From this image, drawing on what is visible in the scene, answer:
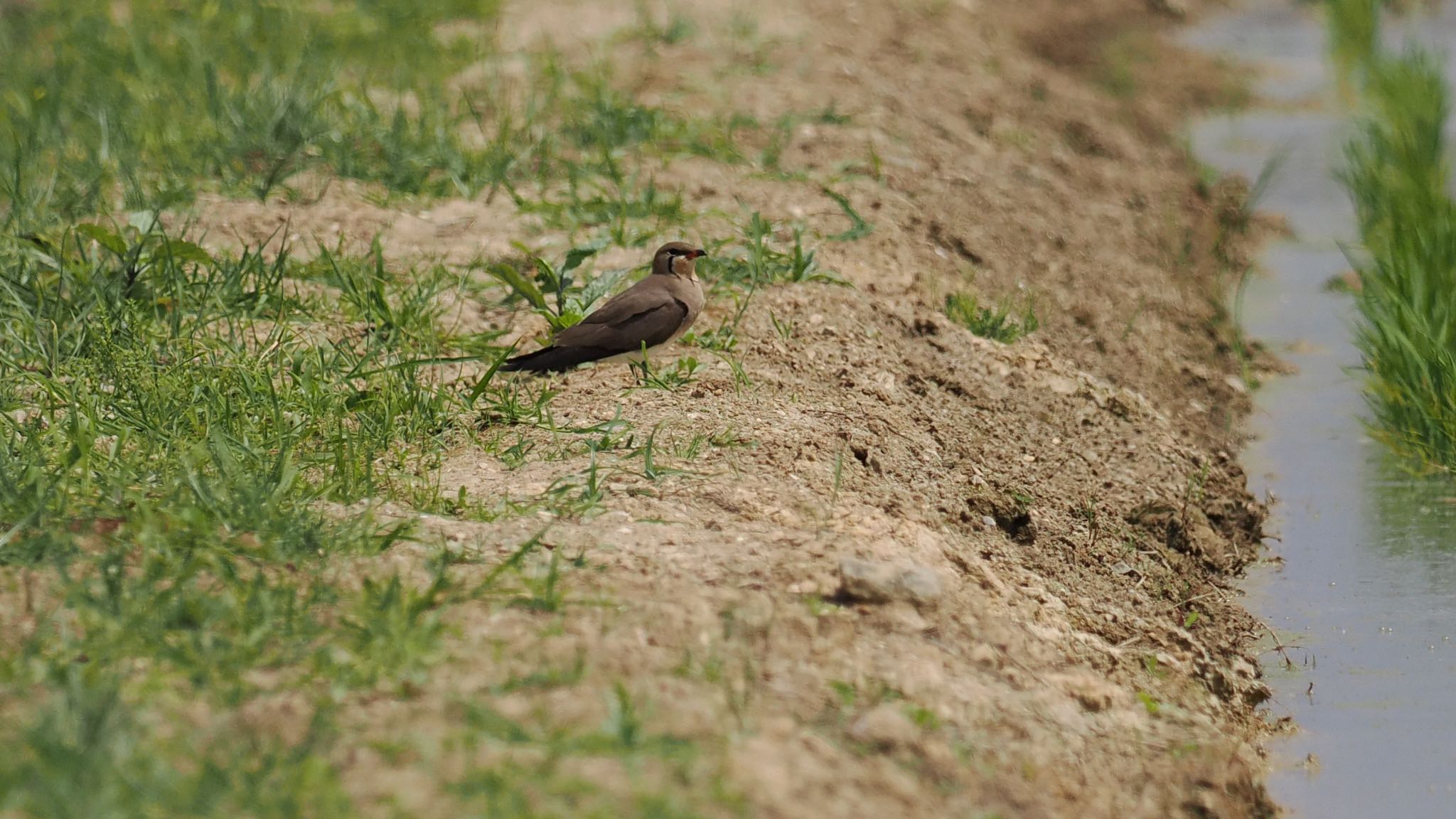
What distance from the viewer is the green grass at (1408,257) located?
4.30 m

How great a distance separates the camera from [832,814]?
235cm

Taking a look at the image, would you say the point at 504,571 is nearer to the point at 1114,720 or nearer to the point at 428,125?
the point at 1114,720

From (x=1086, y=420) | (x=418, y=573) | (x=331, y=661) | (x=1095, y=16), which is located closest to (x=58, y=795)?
(x=331, y=661)

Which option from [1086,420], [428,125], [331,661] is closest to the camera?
[331,661]

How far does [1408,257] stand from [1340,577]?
1377mm

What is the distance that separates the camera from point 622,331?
405cm

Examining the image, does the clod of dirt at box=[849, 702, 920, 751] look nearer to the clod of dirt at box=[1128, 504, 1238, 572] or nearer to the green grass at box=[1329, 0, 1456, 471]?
the clod of dirt at box=[1128, 504, 1238, 572]

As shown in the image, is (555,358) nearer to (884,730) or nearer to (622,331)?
(622,331)

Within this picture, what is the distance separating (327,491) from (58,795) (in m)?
1.22

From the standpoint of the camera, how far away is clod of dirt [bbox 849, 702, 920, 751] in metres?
2.57

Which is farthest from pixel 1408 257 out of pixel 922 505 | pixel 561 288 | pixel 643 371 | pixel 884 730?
pixel 884 730

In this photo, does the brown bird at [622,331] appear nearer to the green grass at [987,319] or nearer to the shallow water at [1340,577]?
the green grass at [987,319]

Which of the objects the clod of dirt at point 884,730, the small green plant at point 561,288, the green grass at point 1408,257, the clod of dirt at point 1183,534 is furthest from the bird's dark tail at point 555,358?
the green grass at point 1408,257

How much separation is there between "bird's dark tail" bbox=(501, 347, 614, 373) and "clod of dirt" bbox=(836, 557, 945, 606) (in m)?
1.24
